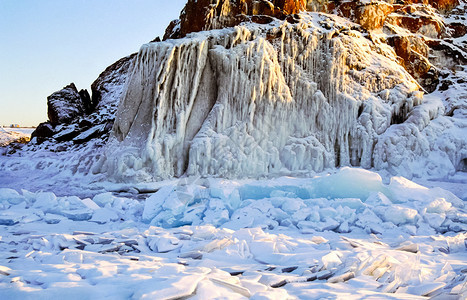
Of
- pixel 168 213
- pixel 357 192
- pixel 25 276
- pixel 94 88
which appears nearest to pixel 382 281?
pixel 25 276

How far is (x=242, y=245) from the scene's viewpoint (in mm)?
4094

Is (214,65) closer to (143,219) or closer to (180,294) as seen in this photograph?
(143,219)

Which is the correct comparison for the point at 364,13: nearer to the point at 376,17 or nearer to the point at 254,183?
the point at 376,17

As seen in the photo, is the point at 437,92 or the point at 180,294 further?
the point at 437,92

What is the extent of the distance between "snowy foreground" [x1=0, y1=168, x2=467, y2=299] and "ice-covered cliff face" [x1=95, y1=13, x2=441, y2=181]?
5.46 meters

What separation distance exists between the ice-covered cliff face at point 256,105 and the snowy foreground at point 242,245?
5458mm

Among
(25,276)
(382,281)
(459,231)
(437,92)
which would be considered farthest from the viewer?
(437,92)

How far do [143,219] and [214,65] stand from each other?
979 centimetres

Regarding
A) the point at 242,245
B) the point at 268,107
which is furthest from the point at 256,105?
the point at 242,245

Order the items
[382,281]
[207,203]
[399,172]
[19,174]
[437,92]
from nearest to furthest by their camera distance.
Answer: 1. [382,281]
2. [207,203]
3. [399,172]
4. [19,174]
5. [437,92]

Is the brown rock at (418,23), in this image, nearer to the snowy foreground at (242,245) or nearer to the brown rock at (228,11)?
the brown rock at (228,11)

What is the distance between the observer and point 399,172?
47.9ft

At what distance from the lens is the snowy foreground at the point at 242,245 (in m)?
2.55

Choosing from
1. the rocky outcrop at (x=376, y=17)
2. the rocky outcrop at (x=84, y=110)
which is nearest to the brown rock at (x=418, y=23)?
the rocky outcrop at (x=376, y=17)
